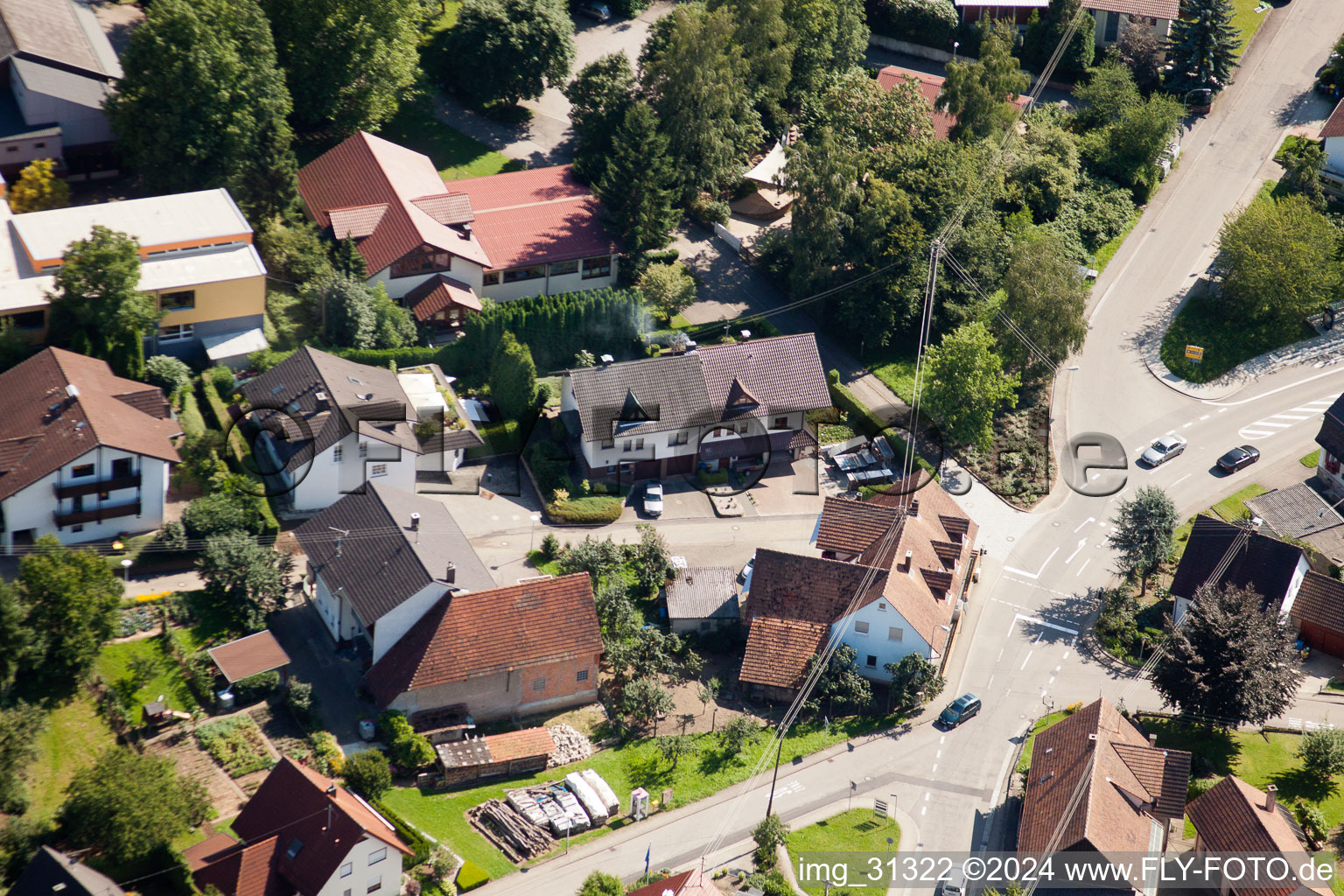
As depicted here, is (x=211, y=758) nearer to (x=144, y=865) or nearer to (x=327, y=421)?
(x=144, y=865)

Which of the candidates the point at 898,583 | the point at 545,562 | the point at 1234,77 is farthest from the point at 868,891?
the point at 1234,77

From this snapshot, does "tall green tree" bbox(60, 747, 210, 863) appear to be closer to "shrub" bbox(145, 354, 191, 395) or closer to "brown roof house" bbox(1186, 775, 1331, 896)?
"shrub" bbox(145, 354, 191, 395)

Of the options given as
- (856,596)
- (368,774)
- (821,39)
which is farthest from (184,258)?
(821,39)

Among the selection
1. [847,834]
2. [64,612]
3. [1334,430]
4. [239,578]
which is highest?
[64,612]

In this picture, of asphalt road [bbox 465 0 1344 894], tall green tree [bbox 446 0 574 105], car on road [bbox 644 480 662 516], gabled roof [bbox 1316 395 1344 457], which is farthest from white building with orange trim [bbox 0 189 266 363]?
gabled roof [bbox 1316 395 1344 457]

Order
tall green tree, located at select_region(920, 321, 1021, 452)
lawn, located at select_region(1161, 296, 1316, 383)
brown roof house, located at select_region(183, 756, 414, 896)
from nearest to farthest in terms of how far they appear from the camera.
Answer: brown roof house, located at select_region(183, 756, 414, 896), tall green tree, located at select_region(920, 321, 1021, 452), lawn, located at select_region(1161, 296, 1316, 383)

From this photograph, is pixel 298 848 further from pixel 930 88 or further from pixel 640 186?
pixel 930 88

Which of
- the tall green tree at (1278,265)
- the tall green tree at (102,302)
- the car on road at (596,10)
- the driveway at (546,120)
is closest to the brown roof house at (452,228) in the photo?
the driveway at (546,120)
